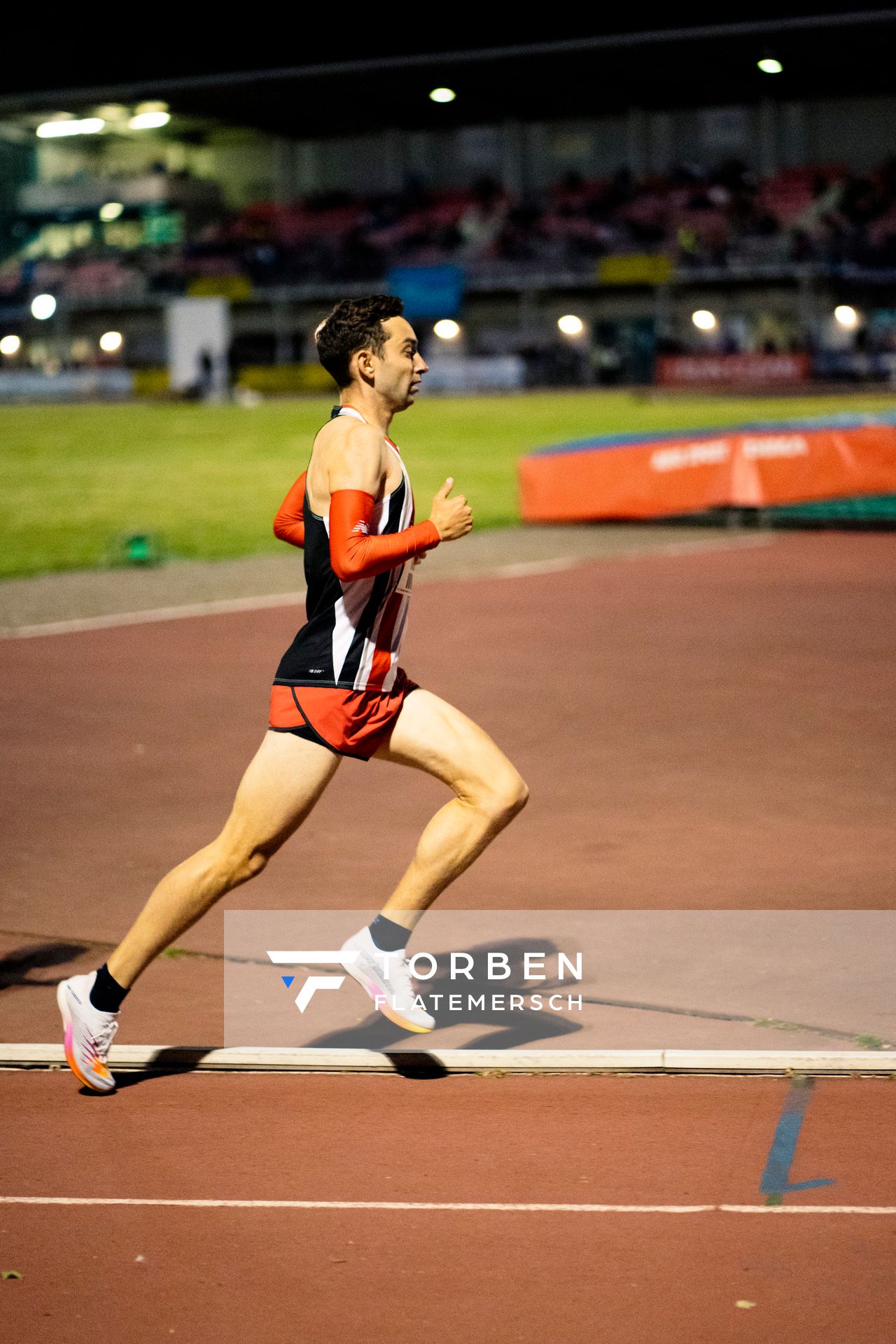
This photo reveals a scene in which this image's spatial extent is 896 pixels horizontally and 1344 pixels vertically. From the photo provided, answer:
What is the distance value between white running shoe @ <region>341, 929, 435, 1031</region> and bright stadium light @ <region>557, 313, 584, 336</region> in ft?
204

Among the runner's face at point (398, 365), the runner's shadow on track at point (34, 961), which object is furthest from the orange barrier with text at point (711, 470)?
the runner's face at point (398, 365)

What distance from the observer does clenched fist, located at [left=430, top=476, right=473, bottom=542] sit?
13.8 ft

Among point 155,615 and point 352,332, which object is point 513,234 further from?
point 352,332

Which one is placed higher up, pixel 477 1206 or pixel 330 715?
pixel 330 715

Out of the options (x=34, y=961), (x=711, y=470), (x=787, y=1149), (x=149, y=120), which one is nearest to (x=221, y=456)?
(x=711, y=470)

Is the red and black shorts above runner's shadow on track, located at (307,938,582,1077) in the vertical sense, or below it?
above

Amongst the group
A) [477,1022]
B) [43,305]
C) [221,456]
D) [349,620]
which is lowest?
[477,1022]

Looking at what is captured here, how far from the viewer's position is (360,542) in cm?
413

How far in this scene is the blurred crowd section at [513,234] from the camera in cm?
5903

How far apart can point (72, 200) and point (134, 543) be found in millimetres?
60209

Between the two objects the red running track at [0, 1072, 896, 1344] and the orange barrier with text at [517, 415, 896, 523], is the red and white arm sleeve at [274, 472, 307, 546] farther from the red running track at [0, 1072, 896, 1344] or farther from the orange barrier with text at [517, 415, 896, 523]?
the orange barrier with text at [517, 415, 896, 523]

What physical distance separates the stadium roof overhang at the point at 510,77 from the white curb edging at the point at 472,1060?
45433mm

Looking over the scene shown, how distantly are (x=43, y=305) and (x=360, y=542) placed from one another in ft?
227

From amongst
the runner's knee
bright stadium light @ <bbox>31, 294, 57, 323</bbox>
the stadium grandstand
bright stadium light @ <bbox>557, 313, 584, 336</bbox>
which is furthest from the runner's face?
bright stadium light @ <bbox>31, 294, 57, 323</bbox>
